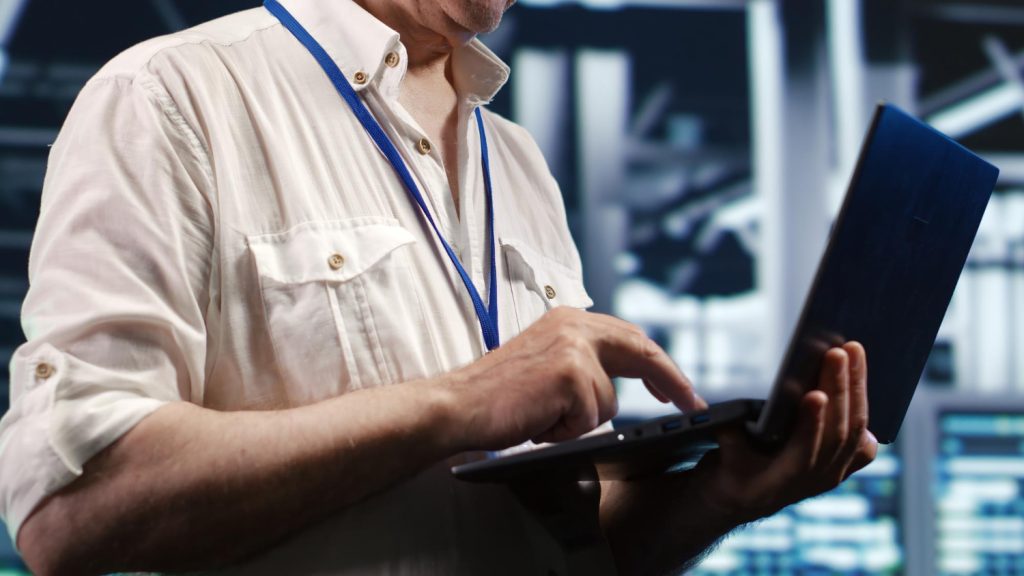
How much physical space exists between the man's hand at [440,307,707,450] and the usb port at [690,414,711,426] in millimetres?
75

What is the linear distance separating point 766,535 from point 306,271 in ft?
6.72

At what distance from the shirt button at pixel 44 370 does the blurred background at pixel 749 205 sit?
1949 mm

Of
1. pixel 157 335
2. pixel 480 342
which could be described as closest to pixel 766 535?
pixel 480 342

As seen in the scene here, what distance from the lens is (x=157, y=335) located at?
30.9 inches

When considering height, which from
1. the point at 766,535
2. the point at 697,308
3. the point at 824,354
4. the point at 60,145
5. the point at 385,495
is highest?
the point at 60,145

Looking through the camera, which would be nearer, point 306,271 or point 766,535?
point 306,271

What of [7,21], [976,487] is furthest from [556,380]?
[976,487]

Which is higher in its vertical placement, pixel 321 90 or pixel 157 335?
pixel 321 90

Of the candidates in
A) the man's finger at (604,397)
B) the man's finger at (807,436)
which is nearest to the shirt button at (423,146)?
the man's finger at (604,397)

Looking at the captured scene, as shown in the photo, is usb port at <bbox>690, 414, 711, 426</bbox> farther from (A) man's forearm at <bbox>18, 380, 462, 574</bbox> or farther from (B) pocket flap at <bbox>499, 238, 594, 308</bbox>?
(B) pocket flap at <bbox>499, 238, 594, 308</bbox>

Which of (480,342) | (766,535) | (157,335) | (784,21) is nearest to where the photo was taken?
(157,335)

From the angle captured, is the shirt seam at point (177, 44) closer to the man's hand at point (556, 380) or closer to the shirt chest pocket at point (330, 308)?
the shirt chest pocket at point (330, 308)

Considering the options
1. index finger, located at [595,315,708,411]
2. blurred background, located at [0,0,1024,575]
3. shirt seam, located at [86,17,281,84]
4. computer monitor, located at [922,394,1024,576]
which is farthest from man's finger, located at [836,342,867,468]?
computer monitor, located at [922,394,1024,576]

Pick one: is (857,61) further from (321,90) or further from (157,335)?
(157,335)
